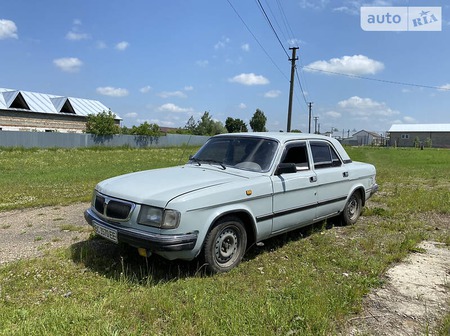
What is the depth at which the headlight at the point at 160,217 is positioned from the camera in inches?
129

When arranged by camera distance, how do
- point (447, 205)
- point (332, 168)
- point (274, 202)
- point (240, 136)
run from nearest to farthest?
point (274, 202) < point (240, 136) < point (332, 168) < point (447, 205)

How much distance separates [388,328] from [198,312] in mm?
1603

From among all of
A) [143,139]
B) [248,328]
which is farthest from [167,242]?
[143,139]

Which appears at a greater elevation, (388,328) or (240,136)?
(240,136)

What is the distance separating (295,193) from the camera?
4.48 m

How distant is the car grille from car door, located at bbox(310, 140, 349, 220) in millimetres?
2839

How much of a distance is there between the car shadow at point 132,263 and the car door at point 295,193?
0.56 metres

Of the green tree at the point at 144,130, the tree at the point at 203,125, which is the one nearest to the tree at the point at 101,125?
the green tree at the point at 144,130

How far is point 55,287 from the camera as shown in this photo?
3385 mm

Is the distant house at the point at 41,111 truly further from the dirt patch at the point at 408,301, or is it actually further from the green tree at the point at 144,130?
the dirt patch at the point at 408,301

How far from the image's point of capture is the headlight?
3268 mm

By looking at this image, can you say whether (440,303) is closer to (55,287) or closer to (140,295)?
(140,295)

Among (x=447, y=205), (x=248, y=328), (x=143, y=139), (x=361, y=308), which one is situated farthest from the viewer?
(x=143, y=139)

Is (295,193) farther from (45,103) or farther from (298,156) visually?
(45,103)
